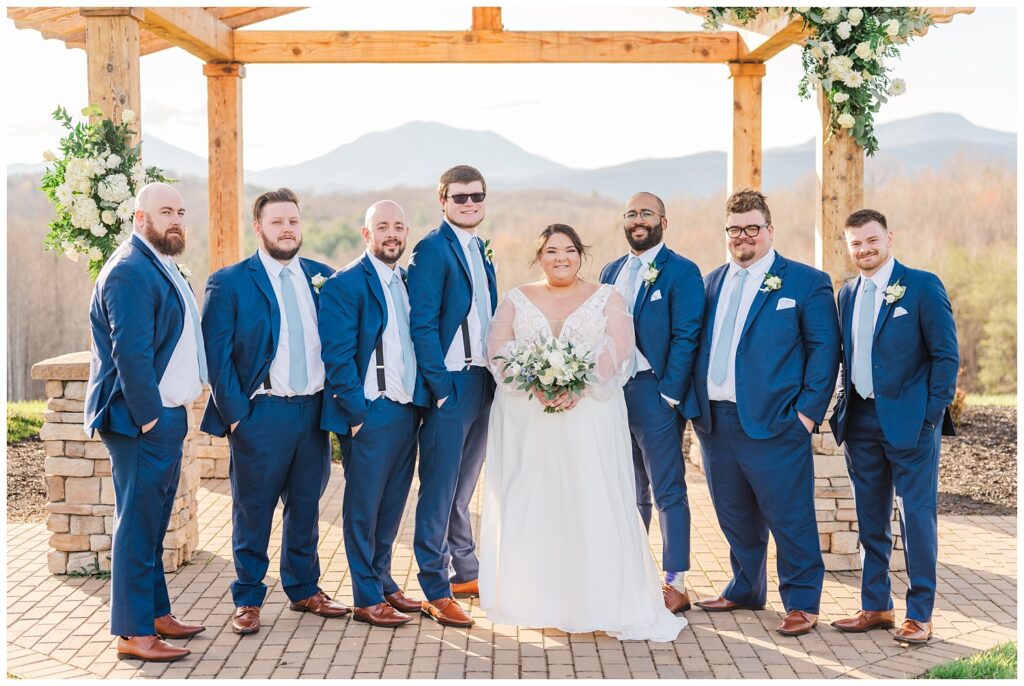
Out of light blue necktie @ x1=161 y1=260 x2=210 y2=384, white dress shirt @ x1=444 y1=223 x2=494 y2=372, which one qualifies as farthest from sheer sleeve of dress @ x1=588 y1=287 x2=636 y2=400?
light blue necktie @ x1=161 y1=260 x2=210 y2=384

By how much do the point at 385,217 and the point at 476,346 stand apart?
2.82ft

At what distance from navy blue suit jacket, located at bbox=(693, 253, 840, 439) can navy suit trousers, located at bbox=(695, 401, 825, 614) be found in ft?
0.33

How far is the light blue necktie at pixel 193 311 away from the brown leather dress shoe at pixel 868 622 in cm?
360

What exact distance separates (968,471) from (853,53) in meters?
5.20

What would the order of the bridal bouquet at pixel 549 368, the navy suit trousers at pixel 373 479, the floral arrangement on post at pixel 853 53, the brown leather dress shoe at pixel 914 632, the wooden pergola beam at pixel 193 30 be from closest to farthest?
1. the bridal bouquet at pixel 549 368
2. the brown leather dress shoe at pixel 914 632
3. the navy suit trousers at pixel 373 479
4. the floral arrangement on post at pixel 853 53
5. the wooden pergola beam at pixel 193 30

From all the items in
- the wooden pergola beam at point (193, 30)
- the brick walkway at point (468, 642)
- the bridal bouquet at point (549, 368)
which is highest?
the wooden pergola beam at point (193, 30)

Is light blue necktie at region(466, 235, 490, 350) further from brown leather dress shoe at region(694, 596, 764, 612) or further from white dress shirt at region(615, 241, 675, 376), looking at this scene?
brown leather dress shoe at region(694, 596, 764, 612)

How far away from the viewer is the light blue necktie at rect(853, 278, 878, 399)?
5156 millimetres

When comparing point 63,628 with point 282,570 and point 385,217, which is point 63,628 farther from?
point 385,217

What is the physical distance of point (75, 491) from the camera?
20.8ft

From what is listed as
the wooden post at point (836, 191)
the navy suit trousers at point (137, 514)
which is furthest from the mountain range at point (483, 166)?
the navy suit trousers at point (137, 514)

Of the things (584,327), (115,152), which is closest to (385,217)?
(584,327)

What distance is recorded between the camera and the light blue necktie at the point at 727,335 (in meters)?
5.34

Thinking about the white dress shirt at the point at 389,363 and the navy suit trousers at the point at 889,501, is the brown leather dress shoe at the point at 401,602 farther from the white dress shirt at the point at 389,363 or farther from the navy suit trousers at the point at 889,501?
the navy suit trousers at the point at 889,501
